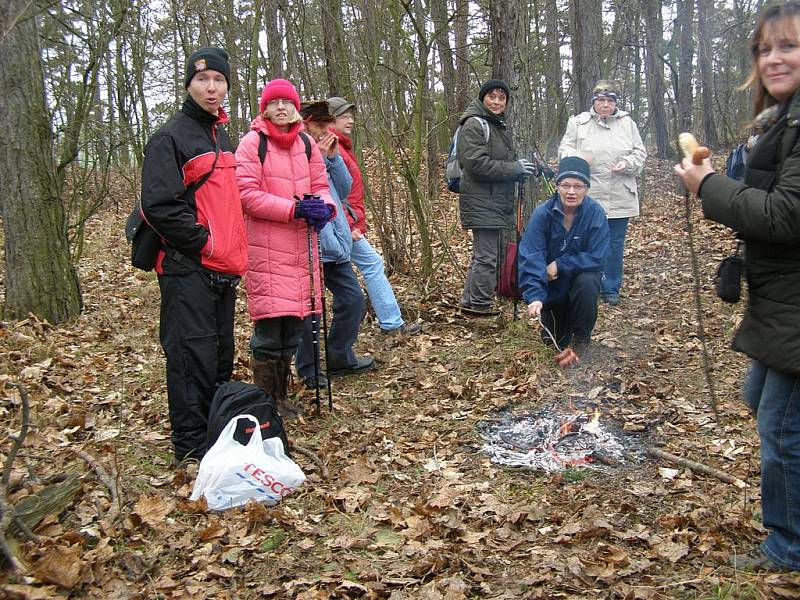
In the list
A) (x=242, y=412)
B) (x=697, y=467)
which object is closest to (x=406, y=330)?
(x=242, y=412)

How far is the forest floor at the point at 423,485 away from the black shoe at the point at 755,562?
0.05 meters

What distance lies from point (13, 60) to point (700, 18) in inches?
586

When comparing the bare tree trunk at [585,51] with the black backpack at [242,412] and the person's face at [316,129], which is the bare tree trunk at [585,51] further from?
the black backpack at [242,412]

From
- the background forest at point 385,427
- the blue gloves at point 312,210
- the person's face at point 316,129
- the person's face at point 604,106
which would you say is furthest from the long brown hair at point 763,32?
the person's face at point 604,106

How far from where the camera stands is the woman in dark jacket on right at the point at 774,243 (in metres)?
2.41

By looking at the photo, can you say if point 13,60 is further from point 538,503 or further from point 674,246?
point 674,246

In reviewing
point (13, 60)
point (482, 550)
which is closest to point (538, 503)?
point (482, 550)

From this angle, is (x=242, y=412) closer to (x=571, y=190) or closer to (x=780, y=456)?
(x=780, y=456)

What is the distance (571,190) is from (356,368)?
237 centimetres

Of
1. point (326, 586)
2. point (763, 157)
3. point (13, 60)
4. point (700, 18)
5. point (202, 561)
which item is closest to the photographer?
point (763, 157)

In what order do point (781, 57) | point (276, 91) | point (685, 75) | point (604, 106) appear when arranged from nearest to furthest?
1. point (781, 57)
2. point (276, 91)
3. point (604, 106)
4. point (685, 75)

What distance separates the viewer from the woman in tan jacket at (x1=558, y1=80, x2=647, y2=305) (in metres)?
7.23

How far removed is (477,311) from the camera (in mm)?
6715

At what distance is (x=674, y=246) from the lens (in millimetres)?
9828
